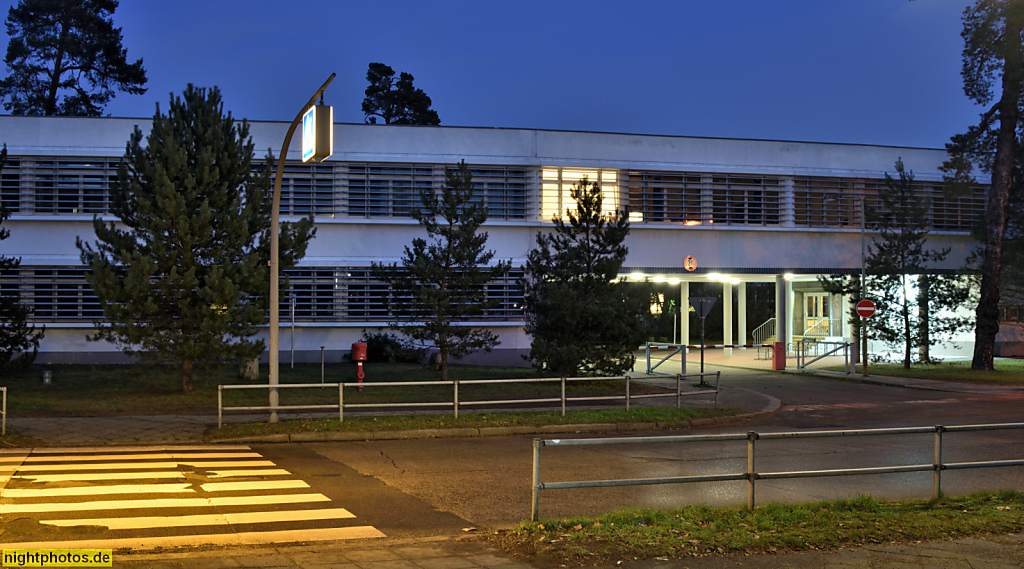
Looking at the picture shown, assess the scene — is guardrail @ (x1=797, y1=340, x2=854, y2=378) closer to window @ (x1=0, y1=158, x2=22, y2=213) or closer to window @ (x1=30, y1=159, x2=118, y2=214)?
window @ (x1=30, y1=159, x2=118, y2=214)

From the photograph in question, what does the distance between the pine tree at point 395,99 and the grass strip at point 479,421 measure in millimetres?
54708

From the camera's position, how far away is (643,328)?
22844 millimetres

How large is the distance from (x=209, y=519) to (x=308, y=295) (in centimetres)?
2355

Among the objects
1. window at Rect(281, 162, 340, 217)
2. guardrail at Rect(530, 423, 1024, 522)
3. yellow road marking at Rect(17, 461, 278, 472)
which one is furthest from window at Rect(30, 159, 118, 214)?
guardrail at Rect(530, 423, 1024, 522)

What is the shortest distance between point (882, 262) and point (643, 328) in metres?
13.6

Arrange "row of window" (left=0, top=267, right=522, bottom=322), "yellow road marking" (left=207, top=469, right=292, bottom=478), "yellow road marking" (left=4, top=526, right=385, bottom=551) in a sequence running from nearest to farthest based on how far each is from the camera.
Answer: "yellow road marking" (left=4, top=526, right=385, bottom=551)
"yellow road marking" (left=207, top=469, right=292, bottom=478)
"row of window" (left=0, top=267, right=522, bottom=322)

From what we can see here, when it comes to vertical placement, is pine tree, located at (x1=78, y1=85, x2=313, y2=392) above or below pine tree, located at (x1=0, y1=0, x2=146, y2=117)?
below

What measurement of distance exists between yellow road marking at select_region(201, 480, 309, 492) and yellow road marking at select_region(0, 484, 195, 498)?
11.0 inches

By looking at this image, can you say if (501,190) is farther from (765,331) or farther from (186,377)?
(765,331)

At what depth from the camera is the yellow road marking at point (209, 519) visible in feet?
26.6

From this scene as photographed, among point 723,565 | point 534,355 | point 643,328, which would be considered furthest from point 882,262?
point 723,565

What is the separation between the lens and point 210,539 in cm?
758

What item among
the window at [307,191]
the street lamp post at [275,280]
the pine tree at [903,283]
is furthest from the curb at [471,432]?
the window at [307,191]

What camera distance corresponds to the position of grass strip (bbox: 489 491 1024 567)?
7016 millimetres
